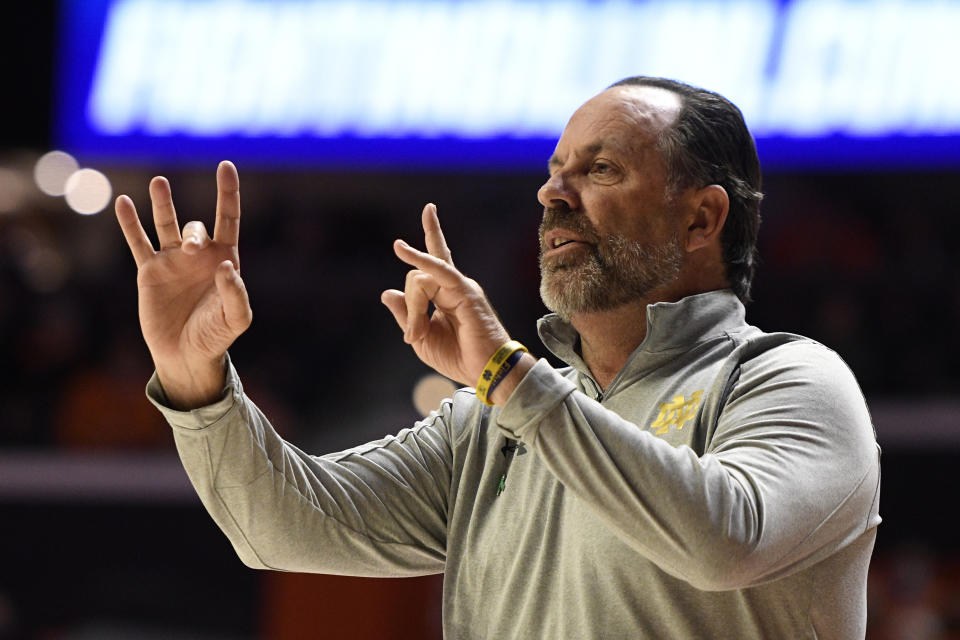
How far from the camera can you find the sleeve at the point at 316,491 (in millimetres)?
1806

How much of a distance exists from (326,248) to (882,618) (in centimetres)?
420

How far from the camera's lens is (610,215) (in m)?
1.95

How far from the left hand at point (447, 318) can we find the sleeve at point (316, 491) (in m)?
0.32

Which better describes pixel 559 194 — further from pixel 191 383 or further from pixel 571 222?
pixel 191 383

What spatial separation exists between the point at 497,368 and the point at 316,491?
1.72ft

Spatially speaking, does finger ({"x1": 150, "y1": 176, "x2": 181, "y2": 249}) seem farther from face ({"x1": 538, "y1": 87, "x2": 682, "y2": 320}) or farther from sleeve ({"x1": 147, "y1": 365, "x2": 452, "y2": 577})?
face ({"x1": 538, "y1": 87, "x2": 682, "y2": 320})

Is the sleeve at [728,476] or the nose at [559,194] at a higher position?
the nose at [559,194]

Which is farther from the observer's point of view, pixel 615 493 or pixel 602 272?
pixel 602 272

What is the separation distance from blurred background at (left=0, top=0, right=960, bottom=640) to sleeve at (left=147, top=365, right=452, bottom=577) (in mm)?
3513

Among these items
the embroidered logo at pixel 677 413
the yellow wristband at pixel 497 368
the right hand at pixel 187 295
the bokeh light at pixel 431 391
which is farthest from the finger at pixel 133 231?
the bokeh light at pixel 431 391

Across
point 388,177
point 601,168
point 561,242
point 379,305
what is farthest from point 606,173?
point 379,305

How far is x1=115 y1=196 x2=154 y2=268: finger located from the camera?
1.84 metres

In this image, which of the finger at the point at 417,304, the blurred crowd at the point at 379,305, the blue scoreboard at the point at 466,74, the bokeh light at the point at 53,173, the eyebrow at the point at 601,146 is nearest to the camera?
the finger at the point at 417,304

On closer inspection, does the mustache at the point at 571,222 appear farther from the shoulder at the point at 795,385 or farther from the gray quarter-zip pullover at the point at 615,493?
the shoulder at the point at 795,385
